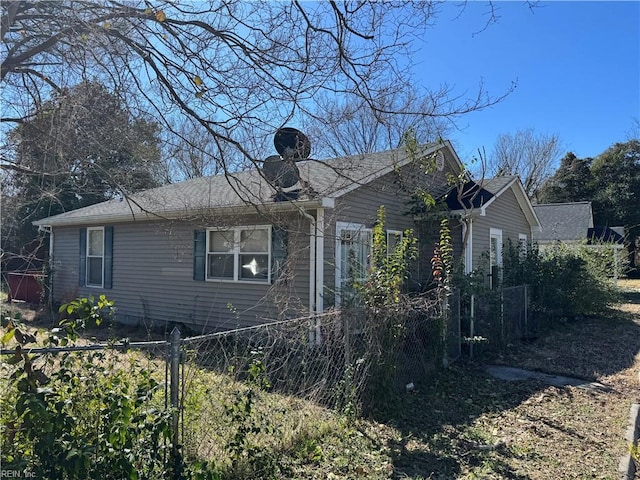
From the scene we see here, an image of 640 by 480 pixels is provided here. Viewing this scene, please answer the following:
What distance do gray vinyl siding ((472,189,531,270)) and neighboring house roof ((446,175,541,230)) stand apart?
19cm

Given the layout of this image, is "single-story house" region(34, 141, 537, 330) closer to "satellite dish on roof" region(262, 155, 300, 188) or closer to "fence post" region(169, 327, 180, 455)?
"satellite dish on roof" region(262, 155, 300, 188)

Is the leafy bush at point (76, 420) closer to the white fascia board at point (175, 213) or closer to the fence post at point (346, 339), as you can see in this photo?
the fence post at point (346, 339)

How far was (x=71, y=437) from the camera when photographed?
8.06ft

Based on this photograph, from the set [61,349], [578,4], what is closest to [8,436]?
[61,349]

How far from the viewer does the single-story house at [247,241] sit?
8.21 metres

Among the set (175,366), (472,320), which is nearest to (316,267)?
(472,320)

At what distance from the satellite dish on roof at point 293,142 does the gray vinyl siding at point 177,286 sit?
2808mm

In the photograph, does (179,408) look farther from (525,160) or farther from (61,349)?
(525,160)

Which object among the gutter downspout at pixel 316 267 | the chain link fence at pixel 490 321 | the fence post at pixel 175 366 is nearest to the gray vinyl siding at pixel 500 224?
the chain link fence at pixel 490 321

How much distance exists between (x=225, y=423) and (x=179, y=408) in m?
0.54

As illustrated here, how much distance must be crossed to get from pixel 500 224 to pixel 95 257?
11587 millimetres

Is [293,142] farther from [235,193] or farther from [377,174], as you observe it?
[377,174]

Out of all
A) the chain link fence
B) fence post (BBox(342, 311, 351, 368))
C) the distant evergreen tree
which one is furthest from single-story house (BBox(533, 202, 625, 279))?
fence post (BBox(342, 311, 351, 368))

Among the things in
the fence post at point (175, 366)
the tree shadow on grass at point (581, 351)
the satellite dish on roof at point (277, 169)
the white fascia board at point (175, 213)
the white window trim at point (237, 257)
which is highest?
the satellite dish on roof at point (277, 169)
